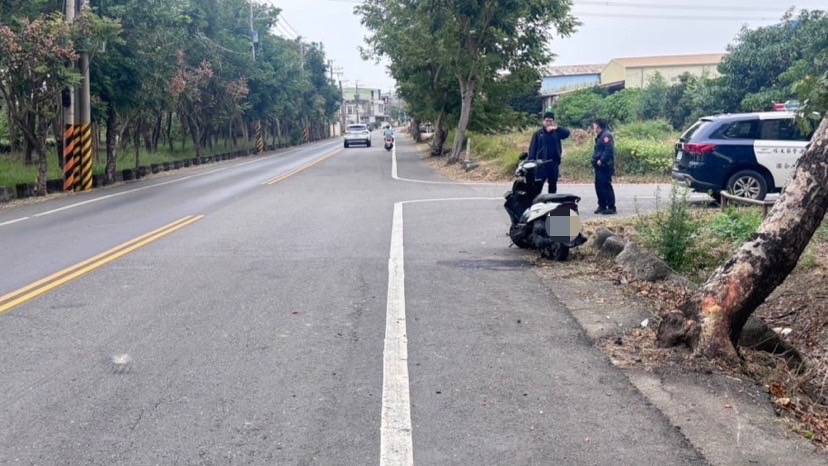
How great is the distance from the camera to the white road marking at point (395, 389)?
432 cm

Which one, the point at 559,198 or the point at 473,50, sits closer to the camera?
the point at 559,198

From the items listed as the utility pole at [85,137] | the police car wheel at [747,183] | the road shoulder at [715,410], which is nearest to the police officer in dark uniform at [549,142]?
the police car wheel at [747,183]

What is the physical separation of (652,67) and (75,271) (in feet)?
228

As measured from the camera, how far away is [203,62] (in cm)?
3638

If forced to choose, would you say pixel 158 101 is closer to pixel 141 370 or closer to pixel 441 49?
pixel 441 49

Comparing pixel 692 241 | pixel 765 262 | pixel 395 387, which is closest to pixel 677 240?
pixel 692 241

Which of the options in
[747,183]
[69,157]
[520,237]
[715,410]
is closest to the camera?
[715,410]

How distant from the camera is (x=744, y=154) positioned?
48.2 feet

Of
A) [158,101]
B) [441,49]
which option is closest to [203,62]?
[158,101]

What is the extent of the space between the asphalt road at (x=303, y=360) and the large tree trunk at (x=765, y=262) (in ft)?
2.57

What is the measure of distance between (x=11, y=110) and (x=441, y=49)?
1444 centimetres

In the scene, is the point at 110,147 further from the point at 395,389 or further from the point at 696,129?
the point at 395,389

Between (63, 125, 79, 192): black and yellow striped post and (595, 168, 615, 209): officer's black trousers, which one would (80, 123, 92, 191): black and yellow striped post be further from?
(595, 168, 615, 209): officer's black trousers

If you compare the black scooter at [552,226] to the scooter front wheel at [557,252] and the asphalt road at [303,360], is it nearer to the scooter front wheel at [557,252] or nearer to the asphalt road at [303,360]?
the scooter front wheel at [557,252]
